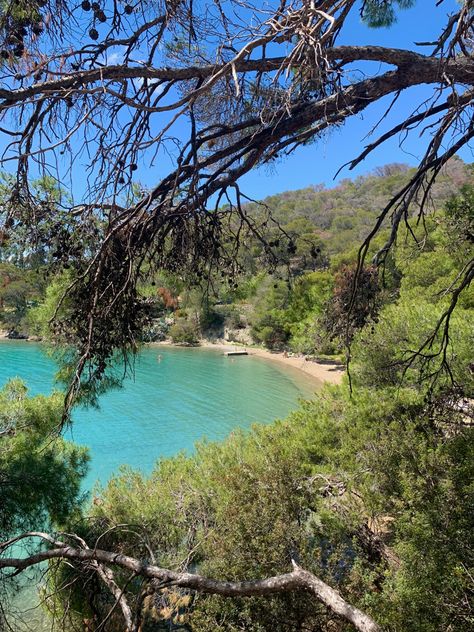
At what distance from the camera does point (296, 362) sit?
2822cm

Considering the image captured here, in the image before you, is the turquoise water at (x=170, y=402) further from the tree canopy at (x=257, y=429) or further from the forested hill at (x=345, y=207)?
the forested hill at (x=345, y=207)

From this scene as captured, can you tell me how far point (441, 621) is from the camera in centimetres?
378

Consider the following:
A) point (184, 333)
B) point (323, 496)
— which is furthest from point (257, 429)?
point (184, 333)

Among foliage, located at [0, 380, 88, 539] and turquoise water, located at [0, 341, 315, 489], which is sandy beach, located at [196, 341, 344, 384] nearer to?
turquoise water, located at [0, 341, 315, 489]

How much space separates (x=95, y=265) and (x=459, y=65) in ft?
6.19

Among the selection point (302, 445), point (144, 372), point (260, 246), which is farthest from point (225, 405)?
point (260, 246)

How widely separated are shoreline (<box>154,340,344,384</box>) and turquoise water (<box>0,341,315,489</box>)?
0.79 metres

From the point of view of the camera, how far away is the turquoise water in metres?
14.0

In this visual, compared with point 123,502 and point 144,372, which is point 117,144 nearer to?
point 123,502

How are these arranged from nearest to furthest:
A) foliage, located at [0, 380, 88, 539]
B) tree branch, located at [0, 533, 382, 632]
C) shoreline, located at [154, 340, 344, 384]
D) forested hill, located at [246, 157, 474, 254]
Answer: tree branch, located at [0, 533, 382, 632] → foliage, located at [0, 380, 88, 539] → shoreline, located at [154, 340, 344, 384] → forested hill, located at [246, 157, 474, 254]

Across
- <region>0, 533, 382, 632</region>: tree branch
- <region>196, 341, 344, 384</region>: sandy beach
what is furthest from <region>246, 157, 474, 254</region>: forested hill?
<region>0, 533, 382, 632</region>: tree branch

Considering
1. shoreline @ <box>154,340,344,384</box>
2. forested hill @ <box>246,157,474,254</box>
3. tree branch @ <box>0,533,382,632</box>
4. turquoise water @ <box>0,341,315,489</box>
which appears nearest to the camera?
tree branch @ <box>0,533,382,632</box>

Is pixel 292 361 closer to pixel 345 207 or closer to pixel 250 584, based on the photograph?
pixel 345 207

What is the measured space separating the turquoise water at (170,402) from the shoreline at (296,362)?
2.59 feet
